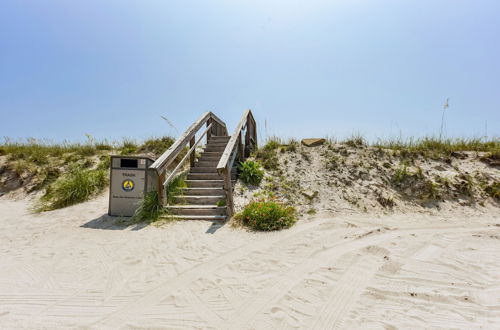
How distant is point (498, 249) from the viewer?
13.5ft

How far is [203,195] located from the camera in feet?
21.2


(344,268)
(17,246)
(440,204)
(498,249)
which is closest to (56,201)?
(17,246)

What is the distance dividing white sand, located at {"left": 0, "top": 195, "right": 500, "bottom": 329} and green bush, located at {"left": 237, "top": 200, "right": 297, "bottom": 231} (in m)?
0.29

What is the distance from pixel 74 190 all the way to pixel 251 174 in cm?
481

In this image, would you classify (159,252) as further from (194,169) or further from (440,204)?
(440,204)

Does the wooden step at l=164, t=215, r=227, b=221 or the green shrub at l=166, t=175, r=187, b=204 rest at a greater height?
the green shrub at l=166, t=175, r=187, b=204

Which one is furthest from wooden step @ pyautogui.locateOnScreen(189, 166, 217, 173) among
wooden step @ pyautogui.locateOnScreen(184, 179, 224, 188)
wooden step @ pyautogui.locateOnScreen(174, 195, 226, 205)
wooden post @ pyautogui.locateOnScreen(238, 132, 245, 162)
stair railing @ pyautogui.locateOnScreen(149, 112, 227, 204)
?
wooden step @ pyautogui.locateOnScreen(174, 195, 226, 205)

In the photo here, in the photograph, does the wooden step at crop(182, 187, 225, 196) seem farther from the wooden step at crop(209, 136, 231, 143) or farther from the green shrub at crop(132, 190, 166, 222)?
the wooden step at crop(209, 136, 231, 143)

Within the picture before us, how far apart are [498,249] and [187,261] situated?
4760mm

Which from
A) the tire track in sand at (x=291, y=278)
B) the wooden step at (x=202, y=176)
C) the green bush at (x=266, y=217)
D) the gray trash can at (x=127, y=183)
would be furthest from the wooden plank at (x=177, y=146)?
the tire track in sand at (x=291, y=278)

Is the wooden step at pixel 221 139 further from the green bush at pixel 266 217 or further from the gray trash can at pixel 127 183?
the green bush at pixel 266 217

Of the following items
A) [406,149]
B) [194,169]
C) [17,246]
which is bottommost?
[17,246]

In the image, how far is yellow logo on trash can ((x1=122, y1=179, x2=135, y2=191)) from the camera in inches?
230

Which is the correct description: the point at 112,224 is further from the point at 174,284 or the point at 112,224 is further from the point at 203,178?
the point at 174,284
